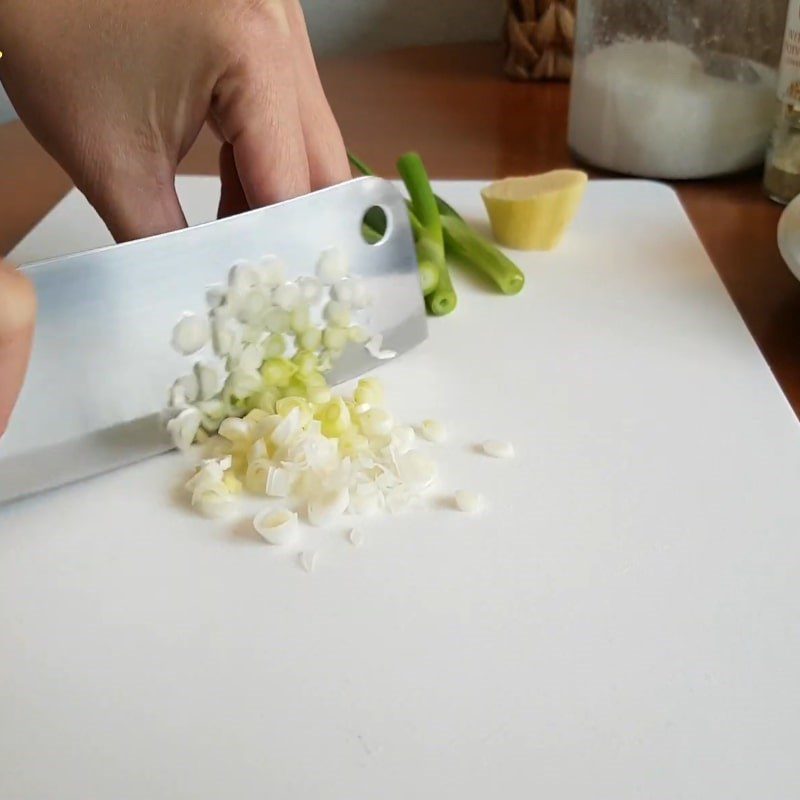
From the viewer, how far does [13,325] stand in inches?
17.9

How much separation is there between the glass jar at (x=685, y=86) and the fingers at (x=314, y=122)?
15.7 inches

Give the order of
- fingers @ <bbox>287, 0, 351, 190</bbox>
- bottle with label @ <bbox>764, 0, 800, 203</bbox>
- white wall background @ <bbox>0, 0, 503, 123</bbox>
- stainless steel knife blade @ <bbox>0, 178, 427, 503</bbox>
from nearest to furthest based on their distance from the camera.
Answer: stainless steel knife blade @ <bbox>0, 178, 427, 503</bbox>, fingers @ <bbox>287, 0, 351, 190</bbox>, bottle with label @ <bbox>764, 0, 800, 203</bbox>, white wall background @ <bbox>0, 0, 503, 123</bbox>

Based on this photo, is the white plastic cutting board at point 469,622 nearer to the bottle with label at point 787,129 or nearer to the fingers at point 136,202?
the fingers at point 136,202

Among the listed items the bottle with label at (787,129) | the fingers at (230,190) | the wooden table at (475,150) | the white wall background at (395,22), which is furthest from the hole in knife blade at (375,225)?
the white wall background at (395,22)

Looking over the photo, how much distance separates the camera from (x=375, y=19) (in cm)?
168

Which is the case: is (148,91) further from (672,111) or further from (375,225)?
(672,111)

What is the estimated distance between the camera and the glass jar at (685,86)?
3.43 ft

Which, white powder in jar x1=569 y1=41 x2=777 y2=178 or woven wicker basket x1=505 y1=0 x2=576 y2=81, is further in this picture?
woven wicker basket x1=505 y1=0 x2=576 y2=81

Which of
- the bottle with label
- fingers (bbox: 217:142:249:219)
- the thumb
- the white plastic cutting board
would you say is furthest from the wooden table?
the thumb

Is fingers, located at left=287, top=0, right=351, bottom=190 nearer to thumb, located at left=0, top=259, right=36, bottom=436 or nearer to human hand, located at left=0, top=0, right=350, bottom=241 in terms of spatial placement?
human hand, located at left=0, top=0, right=350, bottom=241

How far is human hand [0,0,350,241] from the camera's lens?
0.72m

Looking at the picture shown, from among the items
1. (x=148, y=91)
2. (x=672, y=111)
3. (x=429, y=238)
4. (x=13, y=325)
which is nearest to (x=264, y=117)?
(x=148, y=91)

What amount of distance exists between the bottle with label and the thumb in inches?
31.4

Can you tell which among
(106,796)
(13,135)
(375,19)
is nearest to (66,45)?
(106,796)
